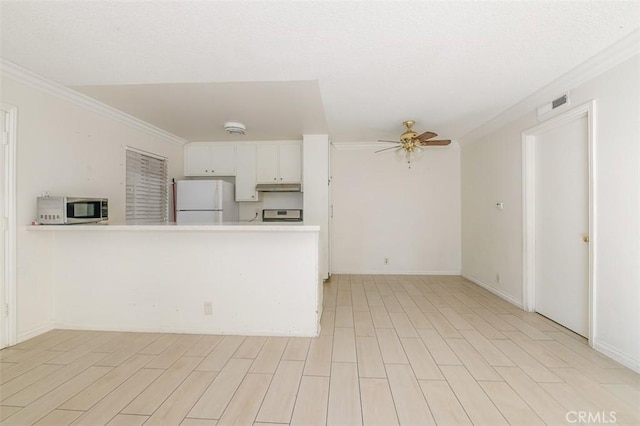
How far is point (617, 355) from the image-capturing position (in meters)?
2.16

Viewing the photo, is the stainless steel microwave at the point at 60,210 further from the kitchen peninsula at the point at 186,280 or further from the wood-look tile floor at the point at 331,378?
the wood-look tile floor at the point at 331,378

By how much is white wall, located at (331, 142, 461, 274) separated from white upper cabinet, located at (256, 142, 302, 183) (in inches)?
28.5

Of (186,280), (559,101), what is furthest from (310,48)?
(559,101)

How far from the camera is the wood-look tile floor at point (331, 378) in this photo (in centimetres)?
162

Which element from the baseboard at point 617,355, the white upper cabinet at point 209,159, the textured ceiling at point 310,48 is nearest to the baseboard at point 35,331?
the textured ceiling at point 310,48

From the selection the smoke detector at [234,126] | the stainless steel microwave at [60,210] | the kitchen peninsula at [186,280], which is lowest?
the kitchen peninsula at [186,280]

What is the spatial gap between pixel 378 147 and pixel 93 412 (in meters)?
4.99

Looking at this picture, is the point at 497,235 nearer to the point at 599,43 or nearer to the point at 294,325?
the point at 599,43

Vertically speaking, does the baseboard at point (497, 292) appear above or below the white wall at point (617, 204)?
below

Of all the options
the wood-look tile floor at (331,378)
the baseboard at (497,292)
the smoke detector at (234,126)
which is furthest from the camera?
the smoke detector at (234,126)

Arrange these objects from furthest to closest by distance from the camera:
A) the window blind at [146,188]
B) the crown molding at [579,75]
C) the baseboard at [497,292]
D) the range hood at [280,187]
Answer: the range hood at [280,187] < the window blind at [146,188] < the baseboard at [497,292] < the crown molding at [579,75]

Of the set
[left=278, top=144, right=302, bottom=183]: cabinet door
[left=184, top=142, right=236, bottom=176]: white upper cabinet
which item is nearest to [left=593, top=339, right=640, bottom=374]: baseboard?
[left=278, top=144, right=302, bottom=183]: cabinet door

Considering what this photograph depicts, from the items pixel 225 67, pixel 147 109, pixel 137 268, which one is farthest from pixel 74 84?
pixel 137 268

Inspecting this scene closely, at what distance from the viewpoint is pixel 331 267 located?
525 cm
